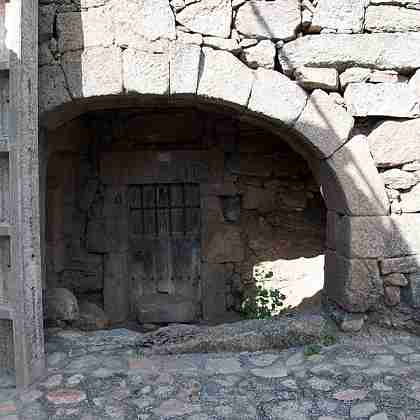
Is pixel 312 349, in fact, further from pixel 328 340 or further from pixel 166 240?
pixel 166 240

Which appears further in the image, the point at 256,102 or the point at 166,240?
the point at 166,240

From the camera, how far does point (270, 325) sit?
3438 millimetres

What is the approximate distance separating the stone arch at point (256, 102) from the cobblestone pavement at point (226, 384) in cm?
46

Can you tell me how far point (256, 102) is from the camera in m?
3.12

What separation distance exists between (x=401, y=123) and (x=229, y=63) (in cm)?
126

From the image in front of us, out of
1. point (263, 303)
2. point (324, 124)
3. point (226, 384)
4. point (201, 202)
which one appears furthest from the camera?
point (201, 202)

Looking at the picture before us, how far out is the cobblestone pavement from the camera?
8.34 ft

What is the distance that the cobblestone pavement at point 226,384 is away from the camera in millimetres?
2543

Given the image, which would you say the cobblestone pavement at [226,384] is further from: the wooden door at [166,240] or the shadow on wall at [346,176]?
the wooden door at [166,240]

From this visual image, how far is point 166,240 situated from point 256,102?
2.63 metres

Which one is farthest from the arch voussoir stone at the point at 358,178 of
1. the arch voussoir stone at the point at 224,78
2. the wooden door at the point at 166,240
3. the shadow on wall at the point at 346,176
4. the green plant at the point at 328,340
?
the wooden door at the point at 166,240


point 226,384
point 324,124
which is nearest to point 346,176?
point 324,124

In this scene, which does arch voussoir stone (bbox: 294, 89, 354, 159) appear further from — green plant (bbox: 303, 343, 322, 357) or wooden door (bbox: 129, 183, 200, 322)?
wooden door (bbox: 129, 183, 200, 322)

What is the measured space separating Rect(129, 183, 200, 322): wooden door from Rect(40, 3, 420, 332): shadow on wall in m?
2.01
